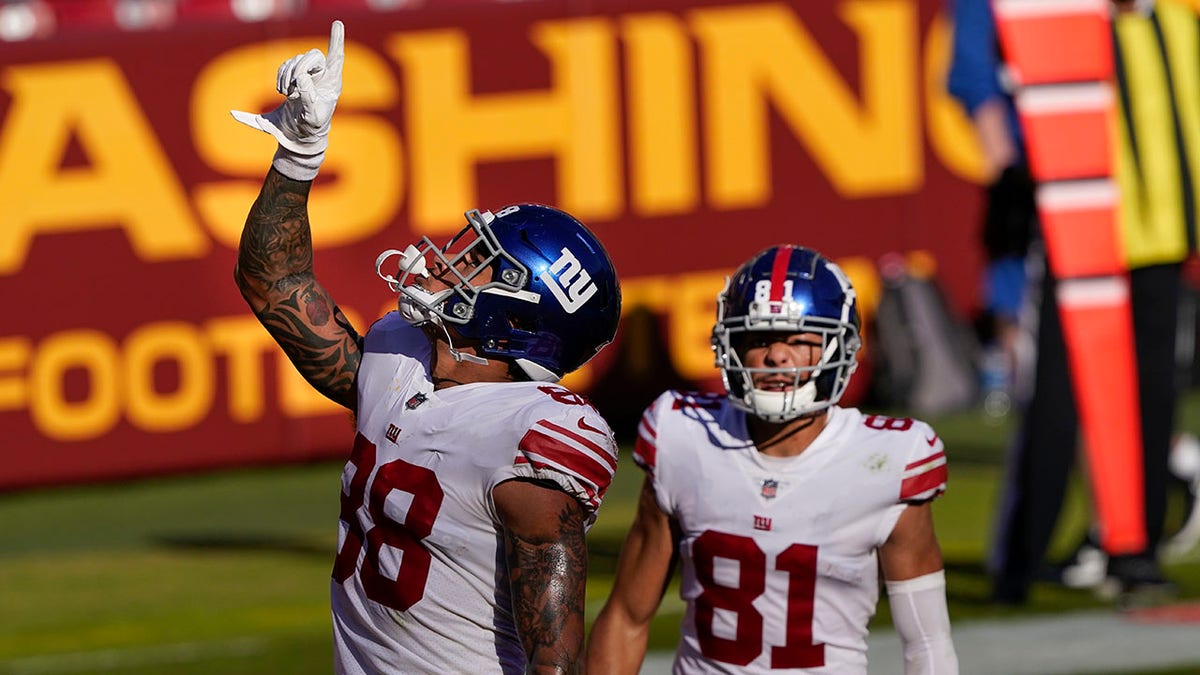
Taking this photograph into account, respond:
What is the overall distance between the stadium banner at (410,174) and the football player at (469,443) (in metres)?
7.19

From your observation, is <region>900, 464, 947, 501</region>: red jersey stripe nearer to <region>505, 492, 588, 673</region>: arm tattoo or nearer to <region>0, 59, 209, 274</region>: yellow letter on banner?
<region>505, 492, 588, 673</region>: arm tattoo

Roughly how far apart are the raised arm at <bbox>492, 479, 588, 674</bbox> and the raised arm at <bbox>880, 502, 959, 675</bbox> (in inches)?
41.3

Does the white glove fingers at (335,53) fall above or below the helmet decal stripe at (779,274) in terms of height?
above

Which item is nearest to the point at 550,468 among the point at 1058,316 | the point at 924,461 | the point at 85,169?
the point at 924,461

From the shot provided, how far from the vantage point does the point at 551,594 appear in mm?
3164

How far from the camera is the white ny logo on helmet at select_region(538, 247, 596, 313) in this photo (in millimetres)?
3412

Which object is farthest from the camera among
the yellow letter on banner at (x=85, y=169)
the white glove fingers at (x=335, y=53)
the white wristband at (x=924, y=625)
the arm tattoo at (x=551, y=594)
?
the yellow letter on banner at (x=85, y=169)

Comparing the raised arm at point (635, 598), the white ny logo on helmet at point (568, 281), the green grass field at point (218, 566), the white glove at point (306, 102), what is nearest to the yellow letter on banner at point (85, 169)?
the green grass field at point (218, 566)

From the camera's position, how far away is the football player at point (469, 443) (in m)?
3.20

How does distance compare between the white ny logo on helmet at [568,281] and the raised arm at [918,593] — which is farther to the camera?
the raised arm at [918,593]

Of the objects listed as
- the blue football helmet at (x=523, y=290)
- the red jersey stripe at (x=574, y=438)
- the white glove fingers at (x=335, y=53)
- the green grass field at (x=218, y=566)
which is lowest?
the green grass field at (x=218, y=566)

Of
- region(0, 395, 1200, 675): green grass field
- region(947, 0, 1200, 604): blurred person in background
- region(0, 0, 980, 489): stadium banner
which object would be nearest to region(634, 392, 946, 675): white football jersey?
region(0, 395, 1200, 675): green grass field

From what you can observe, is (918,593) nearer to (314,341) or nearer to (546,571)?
(546,571)

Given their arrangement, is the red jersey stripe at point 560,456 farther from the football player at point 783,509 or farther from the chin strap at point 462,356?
the football player at point 783,509
